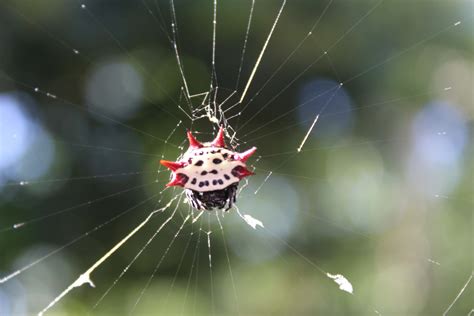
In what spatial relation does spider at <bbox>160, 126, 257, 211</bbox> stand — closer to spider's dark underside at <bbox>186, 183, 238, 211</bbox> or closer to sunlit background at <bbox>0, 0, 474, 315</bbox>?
spider's dark underside at <bbox>186, 183, 238, 211</bbox>

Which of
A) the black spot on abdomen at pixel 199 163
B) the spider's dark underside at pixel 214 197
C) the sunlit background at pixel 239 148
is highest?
the sunlit background at pixel 239 148

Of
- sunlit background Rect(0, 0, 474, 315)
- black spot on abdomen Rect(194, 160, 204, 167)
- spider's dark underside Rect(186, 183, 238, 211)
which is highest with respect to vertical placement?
sunlit background Rect(0, 0, 474, 315)

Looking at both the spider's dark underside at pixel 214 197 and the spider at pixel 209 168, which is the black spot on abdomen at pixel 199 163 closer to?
the spider at pixel 209 168

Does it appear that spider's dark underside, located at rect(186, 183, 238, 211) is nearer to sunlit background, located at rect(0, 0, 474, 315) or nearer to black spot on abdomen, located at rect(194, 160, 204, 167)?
black spot on abdomen, located at rect(194, 160, 204, 167)

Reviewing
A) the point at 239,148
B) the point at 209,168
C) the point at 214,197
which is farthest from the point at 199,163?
the point at 239,148

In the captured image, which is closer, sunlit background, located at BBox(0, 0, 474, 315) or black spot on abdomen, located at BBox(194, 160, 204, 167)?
black spot on abdomen, located at BBox(194, 160, 204, 167)

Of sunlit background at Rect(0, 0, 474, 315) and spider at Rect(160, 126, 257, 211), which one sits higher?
sunlit background at Rect(0, 0, 474, 315)

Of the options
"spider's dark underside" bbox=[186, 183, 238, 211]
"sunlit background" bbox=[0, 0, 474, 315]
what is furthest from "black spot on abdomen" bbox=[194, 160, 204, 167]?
"sunlit background" bbox=[0, 0, 474, 315]

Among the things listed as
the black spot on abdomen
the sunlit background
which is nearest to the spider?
the black spot on abdomen

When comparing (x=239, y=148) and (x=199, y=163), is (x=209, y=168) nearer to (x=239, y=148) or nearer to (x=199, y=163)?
(x=199, y=163)

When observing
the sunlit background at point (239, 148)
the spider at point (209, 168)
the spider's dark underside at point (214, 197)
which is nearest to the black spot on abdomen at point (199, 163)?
the spider at point (209, 168)
